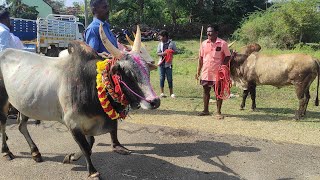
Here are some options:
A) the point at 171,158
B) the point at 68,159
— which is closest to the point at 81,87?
A: the point at 68,159

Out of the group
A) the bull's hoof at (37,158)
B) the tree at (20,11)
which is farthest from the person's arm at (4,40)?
the tree at (20,11)

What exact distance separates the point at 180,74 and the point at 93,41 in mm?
9836

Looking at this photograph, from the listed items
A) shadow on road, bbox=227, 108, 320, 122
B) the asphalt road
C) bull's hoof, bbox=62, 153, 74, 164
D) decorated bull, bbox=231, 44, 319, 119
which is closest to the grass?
shadow on road, bbox=227, 108, 320, 122

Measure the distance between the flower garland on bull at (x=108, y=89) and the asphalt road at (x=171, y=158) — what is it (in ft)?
3.17

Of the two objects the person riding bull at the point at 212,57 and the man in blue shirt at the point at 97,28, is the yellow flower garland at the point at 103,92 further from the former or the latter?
the person riding bull at the point at 212,57

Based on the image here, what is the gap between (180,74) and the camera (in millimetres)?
14586

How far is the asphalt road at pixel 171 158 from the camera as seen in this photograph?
15.0 feet

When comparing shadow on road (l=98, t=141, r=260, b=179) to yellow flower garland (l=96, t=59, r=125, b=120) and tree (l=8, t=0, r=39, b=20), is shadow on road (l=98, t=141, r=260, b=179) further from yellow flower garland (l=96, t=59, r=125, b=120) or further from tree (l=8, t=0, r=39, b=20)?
tree (l=8, t=0, r=39, b=20)

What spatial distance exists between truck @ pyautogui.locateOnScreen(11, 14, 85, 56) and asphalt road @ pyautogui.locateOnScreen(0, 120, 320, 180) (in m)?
11.5

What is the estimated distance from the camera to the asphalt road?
457cm

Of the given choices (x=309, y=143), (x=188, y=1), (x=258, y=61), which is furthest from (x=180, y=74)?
(x=188, y=1)

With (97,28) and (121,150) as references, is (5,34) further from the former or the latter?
(121,150)

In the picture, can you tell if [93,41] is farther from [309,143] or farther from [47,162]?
[309,143]

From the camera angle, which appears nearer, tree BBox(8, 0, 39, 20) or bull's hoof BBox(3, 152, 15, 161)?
bull's hoof BBox(3, 152, 15, 161)
